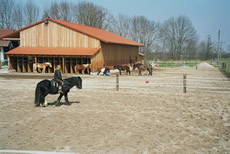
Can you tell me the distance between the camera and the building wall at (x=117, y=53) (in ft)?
87.9

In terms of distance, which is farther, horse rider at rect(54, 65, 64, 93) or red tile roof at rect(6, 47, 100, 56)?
red tile roof at rect(6, 47, 100, 56)

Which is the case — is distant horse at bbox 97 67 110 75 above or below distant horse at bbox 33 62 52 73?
below

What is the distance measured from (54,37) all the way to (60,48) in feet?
5.07

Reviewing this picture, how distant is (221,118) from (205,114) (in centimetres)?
65

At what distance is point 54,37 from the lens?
2659 cm

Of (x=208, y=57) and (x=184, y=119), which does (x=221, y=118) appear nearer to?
(x=184, y=119)

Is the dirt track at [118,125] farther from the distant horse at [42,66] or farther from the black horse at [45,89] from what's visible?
the distant horse at [42,66]

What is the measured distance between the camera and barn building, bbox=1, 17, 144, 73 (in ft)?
81.8

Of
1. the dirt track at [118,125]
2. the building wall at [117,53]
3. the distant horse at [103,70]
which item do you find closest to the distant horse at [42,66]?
the distant horse at [103,70]

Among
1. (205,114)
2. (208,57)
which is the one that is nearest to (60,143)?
(205,114)

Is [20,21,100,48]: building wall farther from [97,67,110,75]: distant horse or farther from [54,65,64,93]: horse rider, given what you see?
[54,65,64,93]: horse rider

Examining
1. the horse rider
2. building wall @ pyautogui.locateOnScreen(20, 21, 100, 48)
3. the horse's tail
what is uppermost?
building wall @ pyautogui.locateOnScreen(20, 21, 100, 48)

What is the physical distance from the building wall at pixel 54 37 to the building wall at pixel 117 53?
206 cm

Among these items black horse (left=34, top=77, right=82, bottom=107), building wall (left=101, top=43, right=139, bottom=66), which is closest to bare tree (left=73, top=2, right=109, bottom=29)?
building wall (left=101, top=43, right=139, bottom=66)
